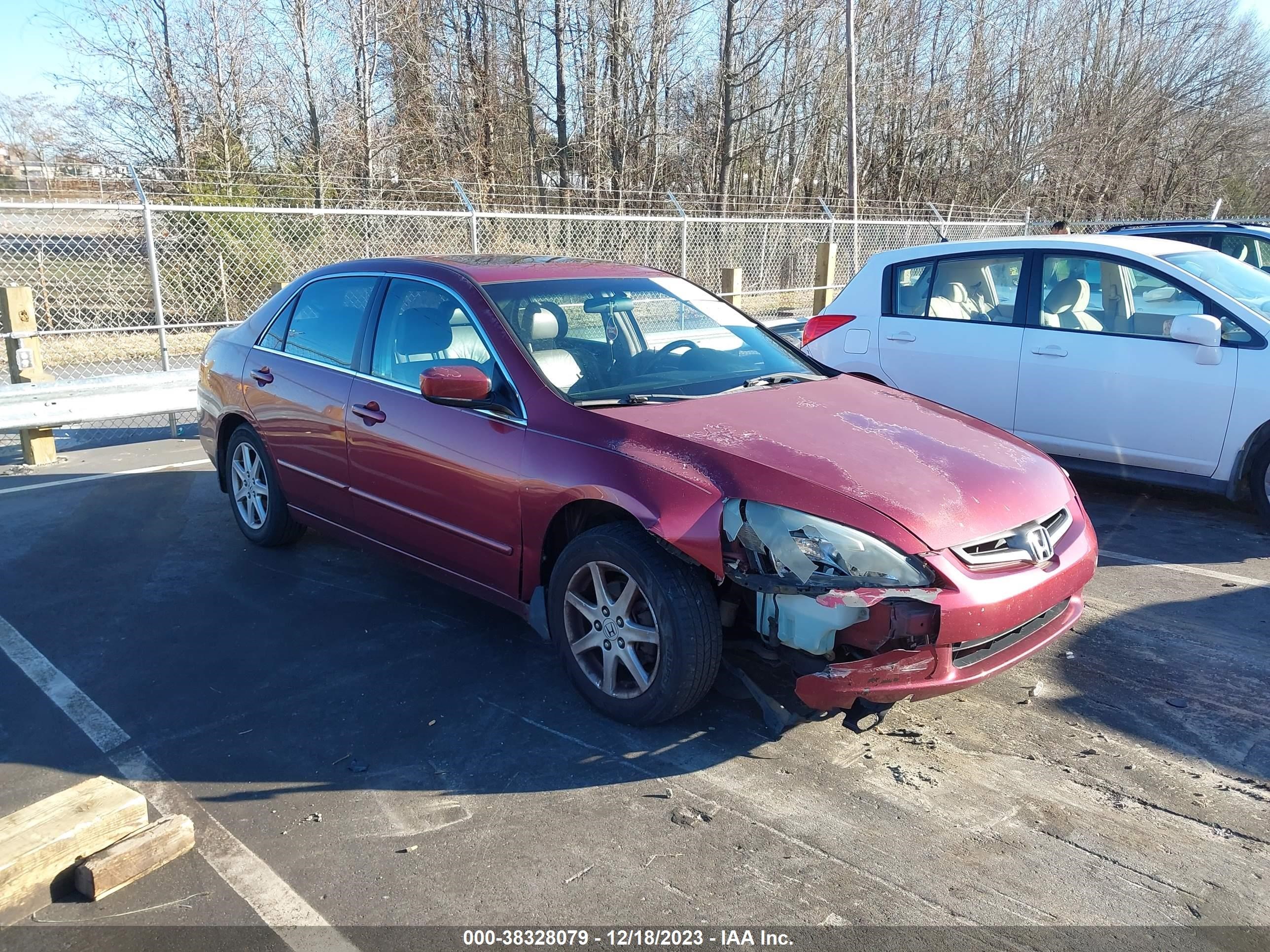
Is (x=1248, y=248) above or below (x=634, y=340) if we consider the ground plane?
above

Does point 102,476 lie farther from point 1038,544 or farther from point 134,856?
point 1038,544

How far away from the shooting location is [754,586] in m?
3.11

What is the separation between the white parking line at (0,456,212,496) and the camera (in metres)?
6.97

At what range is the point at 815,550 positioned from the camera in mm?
3078

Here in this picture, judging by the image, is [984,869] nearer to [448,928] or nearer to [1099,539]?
[448,928]

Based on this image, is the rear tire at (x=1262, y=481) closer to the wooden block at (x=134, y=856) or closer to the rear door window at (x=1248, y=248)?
the rear door window at (x=1248, y=248)

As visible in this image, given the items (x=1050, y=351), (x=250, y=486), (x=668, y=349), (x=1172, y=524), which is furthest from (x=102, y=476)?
(x=1172, y=524)

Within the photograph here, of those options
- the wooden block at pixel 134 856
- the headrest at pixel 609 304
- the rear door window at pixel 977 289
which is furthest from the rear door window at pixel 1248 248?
the wooden block at pixel 134 856

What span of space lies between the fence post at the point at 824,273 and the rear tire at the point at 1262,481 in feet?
28.3

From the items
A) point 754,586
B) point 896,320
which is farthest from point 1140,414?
point 754,586

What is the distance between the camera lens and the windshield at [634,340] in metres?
4.02

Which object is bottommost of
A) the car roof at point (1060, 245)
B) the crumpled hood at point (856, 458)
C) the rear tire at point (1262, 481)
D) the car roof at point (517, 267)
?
the rear tire at point (1262, 481)

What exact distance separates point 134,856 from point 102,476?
5.54m

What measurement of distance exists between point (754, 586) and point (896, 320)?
14.7 feet
